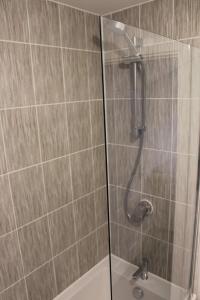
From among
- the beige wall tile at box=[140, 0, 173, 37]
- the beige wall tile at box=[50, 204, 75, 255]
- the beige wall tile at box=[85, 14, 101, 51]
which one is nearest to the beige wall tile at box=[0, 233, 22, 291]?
the beige wall tile at box=[50, 204, 75, 255]

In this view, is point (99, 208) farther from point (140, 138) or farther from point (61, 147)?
point (140, 138)

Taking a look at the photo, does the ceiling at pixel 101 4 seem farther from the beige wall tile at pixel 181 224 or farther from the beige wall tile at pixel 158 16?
the beige wall tile at pixel 181 224

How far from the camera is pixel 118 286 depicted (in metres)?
1.40

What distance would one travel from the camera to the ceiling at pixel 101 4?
4.79 feet

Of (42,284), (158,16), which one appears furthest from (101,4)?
(42,284)

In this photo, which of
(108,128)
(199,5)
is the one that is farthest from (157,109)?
(199,5)

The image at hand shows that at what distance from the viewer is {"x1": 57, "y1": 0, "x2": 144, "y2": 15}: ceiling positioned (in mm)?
1461

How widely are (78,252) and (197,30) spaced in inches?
65.8

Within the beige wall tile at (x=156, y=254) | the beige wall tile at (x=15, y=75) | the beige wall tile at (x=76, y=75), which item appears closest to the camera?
the beige wall tile at (x=15, y=75)

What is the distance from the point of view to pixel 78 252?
1776 mm

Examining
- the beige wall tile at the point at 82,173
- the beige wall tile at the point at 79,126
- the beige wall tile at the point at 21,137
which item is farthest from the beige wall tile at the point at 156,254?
the beige wall tile at the point at 21,137

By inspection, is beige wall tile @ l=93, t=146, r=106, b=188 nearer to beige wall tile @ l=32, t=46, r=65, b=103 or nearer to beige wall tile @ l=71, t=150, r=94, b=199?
beige wall tile @ l=71, t=150, r=94, b=199

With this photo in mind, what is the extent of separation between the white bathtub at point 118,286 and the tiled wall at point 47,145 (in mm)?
85

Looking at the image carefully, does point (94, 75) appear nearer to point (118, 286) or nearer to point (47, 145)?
point (47, 145)
